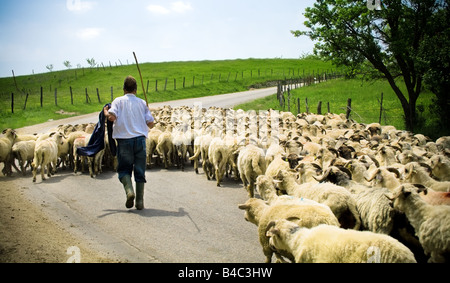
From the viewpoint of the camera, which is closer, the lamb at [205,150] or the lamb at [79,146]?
the lamb at [205,150]

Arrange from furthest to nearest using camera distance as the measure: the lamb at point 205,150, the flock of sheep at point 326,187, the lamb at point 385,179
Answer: the lamb at point 205,150 < the lamb at point 385,179 < the flock of sheep at point 326,187

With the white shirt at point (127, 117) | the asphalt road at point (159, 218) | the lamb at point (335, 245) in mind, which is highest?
the white shirt at point (127, 117)

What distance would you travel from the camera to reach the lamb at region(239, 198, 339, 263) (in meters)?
4.82

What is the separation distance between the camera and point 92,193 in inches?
342

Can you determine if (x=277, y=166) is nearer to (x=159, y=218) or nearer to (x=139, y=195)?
(x=159, y=218)

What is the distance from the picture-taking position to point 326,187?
5.91m

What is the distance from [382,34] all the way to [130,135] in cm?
1626

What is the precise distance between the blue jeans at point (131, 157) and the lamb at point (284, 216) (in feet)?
8.57

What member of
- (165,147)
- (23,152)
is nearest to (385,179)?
(165,147)

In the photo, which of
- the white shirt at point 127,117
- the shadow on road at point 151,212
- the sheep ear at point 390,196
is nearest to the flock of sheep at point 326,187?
the sheep ear at point 390,196

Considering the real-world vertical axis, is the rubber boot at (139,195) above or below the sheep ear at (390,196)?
below

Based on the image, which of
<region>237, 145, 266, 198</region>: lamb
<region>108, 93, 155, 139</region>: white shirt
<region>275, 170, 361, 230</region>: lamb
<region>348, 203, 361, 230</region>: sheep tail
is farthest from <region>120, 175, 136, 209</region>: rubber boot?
<region>348, 203, 361, 230</region>: sheep tail

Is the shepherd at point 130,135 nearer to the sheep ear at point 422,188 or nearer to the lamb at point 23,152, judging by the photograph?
the sheep ear at point 422,188

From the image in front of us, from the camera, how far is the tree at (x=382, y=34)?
17.3 m
